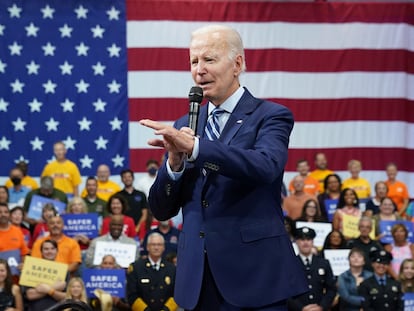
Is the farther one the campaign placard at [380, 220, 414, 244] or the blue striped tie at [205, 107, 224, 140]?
the campaign placard at [380, 220, 414, 244]

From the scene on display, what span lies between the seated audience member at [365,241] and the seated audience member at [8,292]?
3574 mm

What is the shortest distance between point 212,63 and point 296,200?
8.19 meters

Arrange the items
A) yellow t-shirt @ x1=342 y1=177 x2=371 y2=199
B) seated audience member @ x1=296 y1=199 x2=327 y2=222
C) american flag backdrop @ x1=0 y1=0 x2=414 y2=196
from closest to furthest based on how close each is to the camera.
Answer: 1. seated audience member @ x1=296 y1=199 x2=327 y2=222
2. yellow t-shirt @ x1=342 y1=177 x2=371 y2=199
3. american flag backdrop @ x1=0 y1=0 x2=414 y2=196

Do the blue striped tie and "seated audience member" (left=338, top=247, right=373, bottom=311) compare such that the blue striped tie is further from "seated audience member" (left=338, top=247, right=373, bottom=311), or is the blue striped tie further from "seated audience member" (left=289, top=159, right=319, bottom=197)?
"seated audience member" (left=289, top=159, right=319, bottom=197)

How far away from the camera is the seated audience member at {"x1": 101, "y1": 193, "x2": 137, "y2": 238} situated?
392 inches

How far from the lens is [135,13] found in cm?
1322

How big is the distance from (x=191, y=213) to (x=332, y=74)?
11.0 metres

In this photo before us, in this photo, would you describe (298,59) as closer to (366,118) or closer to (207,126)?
(366,118)

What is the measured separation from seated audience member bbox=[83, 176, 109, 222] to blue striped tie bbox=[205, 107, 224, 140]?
758 cm

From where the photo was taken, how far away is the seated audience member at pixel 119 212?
9.95 metres

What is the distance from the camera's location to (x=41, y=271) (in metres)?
8.48

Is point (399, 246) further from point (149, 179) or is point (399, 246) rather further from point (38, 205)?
point (38, 205)

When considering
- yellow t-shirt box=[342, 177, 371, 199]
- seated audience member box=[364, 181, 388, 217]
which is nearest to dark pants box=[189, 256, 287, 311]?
seated audience member box=[364, 181, 388, 217]

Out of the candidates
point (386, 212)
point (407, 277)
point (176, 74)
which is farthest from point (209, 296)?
point (176, 74)
